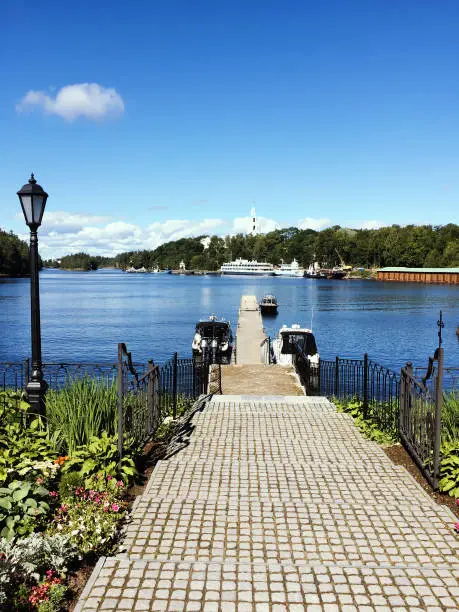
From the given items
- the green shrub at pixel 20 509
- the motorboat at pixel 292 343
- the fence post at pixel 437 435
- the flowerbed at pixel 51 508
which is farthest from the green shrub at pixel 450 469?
the motorboat at pixel 292 343

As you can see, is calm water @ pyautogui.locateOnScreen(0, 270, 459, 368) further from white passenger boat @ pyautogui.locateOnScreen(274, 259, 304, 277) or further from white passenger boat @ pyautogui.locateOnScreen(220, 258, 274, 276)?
white passenger boat @ pyautogui.locateOnScreen(220, 258, 274, 276)

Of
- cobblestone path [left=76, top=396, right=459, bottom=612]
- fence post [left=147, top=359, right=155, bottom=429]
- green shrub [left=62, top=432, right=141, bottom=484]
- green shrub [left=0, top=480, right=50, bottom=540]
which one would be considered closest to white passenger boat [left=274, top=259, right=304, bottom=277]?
fence post [left=147, top=359, right=155, bottom=429]

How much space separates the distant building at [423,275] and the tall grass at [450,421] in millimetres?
125263

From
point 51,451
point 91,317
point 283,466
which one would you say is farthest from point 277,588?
point 91,317

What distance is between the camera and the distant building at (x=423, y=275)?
406 ft

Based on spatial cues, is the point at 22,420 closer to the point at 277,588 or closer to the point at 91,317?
the point at 277,588

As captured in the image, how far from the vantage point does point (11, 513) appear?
4621 mm

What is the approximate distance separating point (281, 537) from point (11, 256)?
149m

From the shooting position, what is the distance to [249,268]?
190 m

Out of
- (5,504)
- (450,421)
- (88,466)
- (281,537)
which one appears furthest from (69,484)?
(450,421)

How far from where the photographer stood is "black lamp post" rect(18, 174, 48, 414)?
24.7 feet

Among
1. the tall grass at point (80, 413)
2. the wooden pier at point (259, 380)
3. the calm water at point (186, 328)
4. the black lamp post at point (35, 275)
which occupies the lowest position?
the calm water at point (186, 328)

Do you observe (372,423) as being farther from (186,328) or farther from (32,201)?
(186,328)

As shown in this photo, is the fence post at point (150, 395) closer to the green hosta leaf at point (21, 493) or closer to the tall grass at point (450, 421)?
the green hosta leaf at point (21, 493)
